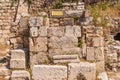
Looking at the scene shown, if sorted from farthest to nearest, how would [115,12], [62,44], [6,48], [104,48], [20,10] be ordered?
[20,10] < [6,48] < [115,12] < [104,48] < [62,44]

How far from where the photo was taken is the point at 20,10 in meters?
17.0

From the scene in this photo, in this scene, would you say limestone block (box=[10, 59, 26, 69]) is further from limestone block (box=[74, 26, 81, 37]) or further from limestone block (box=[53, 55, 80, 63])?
limestone block (box=[74, 26, 81, 37])

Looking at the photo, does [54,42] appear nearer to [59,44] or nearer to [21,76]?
[59,44]

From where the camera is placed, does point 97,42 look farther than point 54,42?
Yes

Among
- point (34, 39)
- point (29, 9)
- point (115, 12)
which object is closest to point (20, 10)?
point (29, 9)

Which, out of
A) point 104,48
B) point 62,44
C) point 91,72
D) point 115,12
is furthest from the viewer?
point 115,12

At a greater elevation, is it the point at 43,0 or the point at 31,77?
the point at 43,0

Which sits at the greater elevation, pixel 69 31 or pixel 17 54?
pixel 69 31

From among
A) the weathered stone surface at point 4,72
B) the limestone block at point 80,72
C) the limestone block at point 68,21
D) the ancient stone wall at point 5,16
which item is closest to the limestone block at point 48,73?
the limestone block at point 80,72

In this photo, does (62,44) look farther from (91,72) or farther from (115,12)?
(115,12)

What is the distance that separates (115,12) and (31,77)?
5.29 m

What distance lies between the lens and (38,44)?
31.3ft

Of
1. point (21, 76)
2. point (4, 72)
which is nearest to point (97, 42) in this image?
point (21, 76)

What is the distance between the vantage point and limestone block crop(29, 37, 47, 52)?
9500mm
